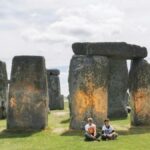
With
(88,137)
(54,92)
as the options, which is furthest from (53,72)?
(88,137)

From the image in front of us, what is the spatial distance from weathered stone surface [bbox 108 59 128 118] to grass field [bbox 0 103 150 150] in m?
5.37

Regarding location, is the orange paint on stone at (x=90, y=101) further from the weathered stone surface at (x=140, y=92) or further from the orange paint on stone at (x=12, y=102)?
the orange paint on stone at (x=12, y=102)

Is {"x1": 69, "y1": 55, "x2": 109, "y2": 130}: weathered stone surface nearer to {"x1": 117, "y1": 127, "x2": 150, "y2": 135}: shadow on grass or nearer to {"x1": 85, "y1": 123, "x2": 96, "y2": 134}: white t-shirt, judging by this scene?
{"x1": 117, "y1": 127, "x2": 150, "y2": 135}: shadow on grass

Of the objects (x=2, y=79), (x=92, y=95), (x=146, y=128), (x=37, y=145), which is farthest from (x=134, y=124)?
(x=2, y=79)

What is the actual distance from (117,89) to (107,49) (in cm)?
851

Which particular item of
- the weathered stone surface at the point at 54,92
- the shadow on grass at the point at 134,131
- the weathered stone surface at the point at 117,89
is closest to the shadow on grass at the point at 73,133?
the shadow on grass at the point at 134,131

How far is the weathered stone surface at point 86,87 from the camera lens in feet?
83.9

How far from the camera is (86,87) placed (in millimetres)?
25547

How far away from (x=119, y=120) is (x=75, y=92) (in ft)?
22.2

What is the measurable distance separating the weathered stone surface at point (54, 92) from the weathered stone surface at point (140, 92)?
1607 cm

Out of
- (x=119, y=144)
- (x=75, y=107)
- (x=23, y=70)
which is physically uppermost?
(x=23, y=70)

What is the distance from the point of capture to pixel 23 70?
2589cm

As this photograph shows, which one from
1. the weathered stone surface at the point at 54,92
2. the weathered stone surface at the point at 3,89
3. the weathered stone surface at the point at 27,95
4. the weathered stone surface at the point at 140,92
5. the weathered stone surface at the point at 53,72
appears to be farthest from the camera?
the weathered stone surface at the point at 53,72

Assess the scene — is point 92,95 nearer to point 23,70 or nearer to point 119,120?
point 23,70
